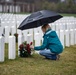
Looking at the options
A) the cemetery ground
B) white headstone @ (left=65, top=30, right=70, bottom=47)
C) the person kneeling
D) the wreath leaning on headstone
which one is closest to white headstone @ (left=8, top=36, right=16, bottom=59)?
the cemetery ground

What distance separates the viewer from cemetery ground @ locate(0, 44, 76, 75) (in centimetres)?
671

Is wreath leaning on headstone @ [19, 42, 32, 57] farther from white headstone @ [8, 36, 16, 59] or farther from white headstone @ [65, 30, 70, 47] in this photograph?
white headstone @ [65, 30, 70, 47]

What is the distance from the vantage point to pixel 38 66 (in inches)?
289

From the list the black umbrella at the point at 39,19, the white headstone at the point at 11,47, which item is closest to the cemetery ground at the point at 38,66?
the white headstone at the point at 11,47

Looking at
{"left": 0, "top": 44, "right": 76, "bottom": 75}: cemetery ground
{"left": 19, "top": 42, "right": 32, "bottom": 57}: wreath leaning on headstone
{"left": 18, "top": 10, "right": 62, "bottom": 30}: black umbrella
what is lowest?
{"left": 0, "top": 44, "right": 76, "bottom": 75}: cemetery ground

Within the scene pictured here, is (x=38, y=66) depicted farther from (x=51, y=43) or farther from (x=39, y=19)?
(x=39, y=19)

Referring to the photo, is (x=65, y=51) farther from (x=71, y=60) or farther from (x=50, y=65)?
(x=50, y=65)

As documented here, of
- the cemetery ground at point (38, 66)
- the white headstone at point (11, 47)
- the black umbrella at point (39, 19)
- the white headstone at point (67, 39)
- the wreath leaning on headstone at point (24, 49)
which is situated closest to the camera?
the cemetery ground at point (38, 66)

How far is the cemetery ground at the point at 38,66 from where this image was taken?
22.0 ft

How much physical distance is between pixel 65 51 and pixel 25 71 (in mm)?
3358

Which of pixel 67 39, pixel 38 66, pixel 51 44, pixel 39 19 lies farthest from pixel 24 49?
pixel 67 39

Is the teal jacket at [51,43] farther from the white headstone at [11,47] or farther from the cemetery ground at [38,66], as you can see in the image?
the white headstone at [11,47]

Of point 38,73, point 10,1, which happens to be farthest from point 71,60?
point 10,1

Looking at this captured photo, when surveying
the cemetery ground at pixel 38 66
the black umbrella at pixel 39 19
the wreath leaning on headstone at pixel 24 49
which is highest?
the black umbrella at pixel 39 19
